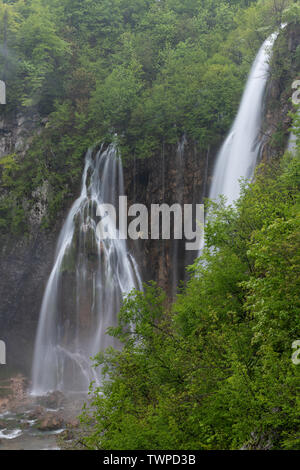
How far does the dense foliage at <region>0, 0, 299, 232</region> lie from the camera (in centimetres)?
3130

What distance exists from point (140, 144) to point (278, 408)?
1012 inches

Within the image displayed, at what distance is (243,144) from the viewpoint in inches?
987

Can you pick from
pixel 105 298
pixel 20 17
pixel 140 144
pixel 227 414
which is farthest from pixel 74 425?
pixel 20 17

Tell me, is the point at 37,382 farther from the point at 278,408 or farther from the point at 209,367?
the point at 278,408

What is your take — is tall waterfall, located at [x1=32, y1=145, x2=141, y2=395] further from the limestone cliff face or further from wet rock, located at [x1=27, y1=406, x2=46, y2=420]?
the limestone cliff face

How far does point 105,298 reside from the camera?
28281 mm

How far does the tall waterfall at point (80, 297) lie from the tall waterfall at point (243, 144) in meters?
8.01

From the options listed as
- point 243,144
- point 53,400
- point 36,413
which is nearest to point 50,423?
point 36,413

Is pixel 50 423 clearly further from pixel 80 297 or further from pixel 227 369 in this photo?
pixel 227 369

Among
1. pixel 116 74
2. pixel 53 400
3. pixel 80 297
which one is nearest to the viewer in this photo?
pixel 53 400

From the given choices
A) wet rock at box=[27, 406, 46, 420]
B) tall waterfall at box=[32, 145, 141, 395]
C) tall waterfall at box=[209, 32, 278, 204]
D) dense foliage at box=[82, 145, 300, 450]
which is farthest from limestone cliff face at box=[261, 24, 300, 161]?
wet rock at box=[27, 406, 46, 420]

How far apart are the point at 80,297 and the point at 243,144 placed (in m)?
13.8

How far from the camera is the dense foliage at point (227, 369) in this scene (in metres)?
7.81

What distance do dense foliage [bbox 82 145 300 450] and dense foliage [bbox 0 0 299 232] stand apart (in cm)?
1791
